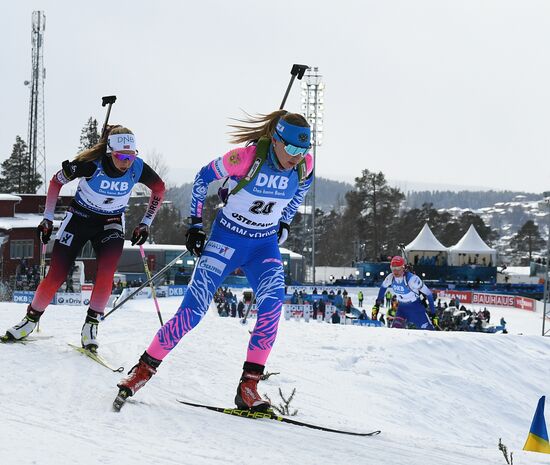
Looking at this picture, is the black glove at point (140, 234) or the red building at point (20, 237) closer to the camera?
the black glove at point (140, 234)

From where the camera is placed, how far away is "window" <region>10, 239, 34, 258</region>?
35875mm

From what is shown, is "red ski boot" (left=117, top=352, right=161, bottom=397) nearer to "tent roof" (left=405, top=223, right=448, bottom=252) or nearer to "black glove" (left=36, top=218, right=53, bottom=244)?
"black glove" (left=36, top=218, right=53, bottom=244)

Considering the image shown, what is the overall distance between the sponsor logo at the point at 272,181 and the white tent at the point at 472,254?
47.8 metres

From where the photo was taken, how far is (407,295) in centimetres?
1277

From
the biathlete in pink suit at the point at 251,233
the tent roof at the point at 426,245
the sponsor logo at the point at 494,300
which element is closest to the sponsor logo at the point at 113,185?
the biathlete in pink suit at the point at 251,233

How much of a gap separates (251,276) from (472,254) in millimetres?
48345

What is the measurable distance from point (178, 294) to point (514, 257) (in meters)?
76.3

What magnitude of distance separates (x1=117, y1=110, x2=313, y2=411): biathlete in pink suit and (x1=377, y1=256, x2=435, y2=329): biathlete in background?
7666 mm

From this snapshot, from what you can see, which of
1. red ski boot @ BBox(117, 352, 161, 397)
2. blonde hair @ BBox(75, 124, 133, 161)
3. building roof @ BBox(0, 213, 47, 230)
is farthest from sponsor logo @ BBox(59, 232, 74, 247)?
building roof @ BBox(0, 213, 47, 230)

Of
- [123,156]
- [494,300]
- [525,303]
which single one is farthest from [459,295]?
[123,156]

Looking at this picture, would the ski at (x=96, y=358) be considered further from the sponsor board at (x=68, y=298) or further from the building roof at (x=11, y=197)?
the building roof at (x=11, y=197)

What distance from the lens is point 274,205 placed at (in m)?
5.12

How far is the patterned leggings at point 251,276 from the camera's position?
197 inches

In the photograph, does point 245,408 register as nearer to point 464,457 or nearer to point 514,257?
point 464,457
